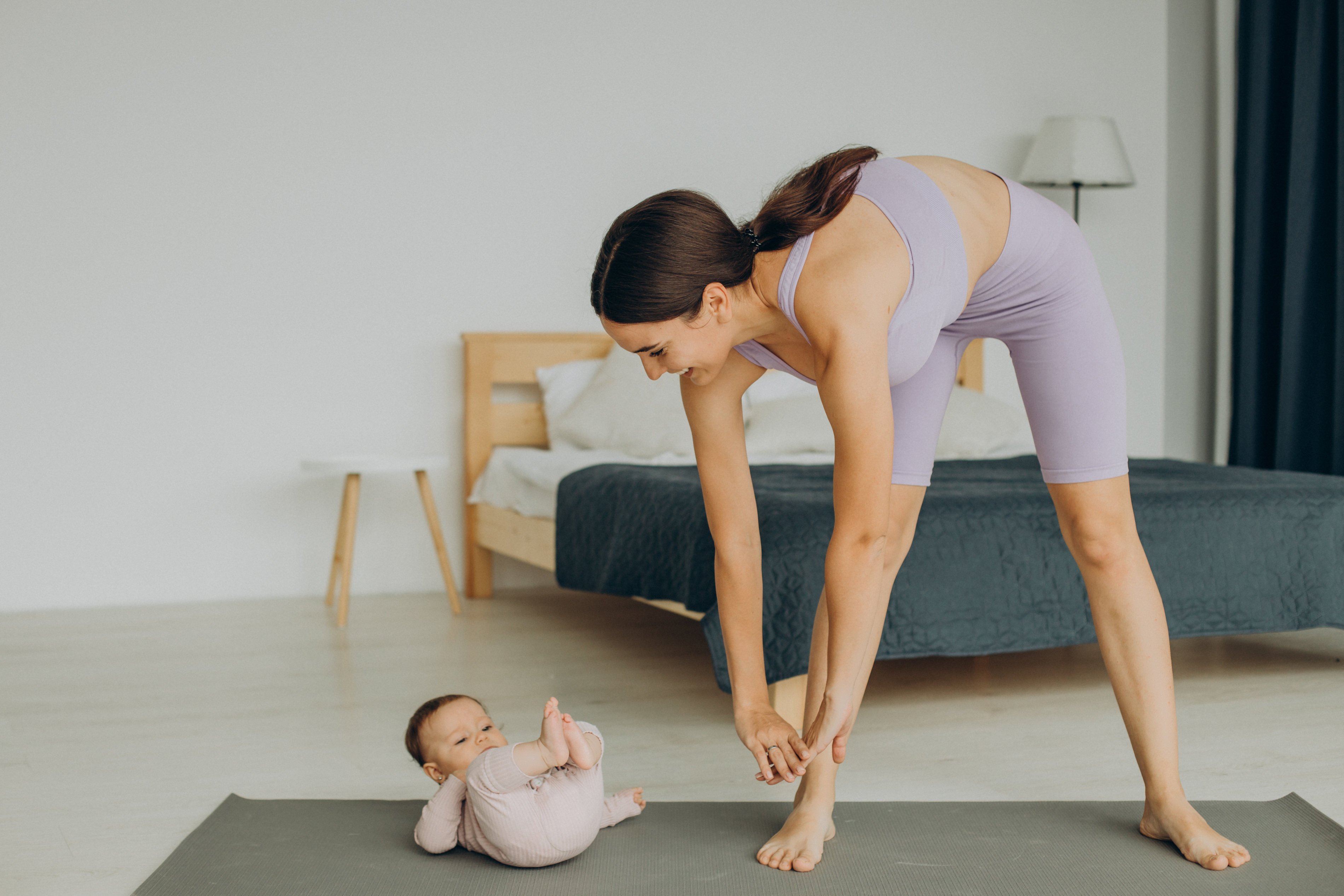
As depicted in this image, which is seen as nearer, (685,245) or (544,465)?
(685,245)

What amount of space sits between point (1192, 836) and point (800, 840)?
18.4 inches

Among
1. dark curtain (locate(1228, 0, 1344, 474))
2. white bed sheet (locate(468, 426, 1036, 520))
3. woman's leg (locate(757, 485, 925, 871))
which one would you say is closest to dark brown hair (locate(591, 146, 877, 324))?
woman's leg (locate(757, 485, 925, 871))

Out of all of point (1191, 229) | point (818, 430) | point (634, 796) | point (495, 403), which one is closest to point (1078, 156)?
point (1191, 229)

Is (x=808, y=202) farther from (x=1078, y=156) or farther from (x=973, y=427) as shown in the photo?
(x=1078, y=156)

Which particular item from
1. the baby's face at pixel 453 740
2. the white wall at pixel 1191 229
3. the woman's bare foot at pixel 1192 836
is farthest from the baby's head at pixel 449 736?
the white wall at pixel 1191 229

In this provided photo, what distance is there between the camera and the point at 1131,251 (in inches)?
173

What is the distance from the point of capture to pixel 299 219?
11.5 feet

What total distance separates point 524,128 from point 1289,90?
8.02 feet

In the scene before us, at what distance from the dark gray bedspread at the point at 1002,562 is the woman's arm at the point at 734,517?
45 centimetres

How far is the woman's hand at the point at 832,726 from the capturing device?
1.20 m

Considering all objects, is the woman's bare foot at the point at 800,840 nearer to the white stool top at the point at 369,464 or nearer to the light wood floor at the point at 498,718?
the light wood floor at the point at 498,718

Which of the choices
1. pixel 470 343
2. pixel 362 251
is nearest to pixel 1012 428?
pixel 470 343

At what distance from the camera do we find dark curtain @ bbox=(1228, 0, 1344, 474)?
355cm

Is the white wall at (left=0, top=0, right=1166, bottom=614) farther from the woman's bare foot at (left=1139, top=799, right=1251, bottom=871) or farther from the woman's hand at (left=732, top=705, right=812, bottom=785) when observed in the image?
the woman's bare foot at (left=1139, top=799, right=1251, bottom=871)
